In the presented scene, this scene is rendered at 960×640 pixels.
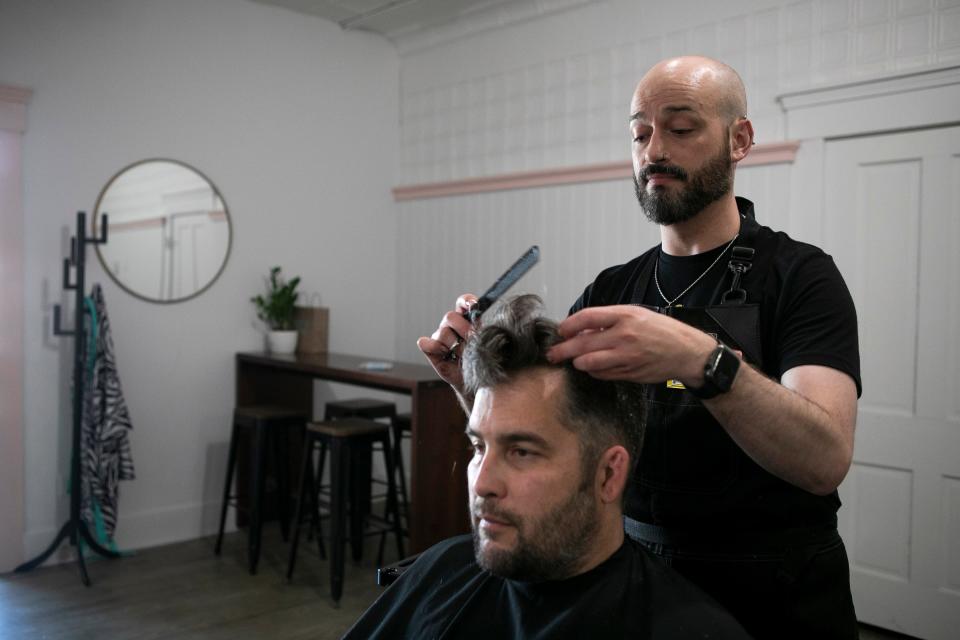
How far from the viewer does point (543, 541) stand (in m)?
1.31

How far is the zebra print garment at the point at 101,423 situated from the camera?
384 centimetres

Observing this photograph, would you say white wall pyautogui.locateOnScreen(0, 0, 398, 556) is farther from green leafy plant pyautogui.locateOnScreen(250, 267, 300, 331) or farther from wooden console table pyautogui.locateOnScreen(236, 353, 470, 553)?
wooden console table pyautogui.locateOnScreen(236, 353, 470, 553)

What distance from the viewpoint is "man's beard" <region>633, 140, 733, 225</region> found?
4.88ft

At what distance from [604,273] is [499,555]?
0.77 m

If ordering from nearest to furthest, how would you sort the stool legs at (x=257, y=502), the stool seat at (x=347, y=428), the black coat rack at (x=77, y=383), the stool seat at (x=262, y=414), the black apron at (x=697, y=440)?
the black apron at (x=697, y=440), the stool seat at (x=347, y=428), the black coat rack at (x=77, y=383), the stool legs at (x=257, y=502), the stool seat at (x=262, y=414)

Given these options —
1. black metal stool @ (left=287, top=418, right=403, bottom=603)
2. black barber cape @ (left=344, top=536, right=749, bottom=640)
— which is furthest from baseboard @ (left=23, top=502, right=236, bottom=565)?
black barber cape @ (left=344, top=536, right=749, bottom=640)

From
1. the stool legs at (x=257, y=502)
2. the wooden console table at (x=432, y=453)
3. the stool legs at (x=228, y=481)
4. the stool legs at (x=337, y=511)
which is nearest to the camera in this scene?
the wooden console table at (x=432, y=453)

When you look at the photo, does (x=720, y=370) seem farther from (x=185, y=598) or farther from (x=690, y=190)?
(x=185, y=598)

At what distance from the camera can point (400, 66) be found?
17.7 feet

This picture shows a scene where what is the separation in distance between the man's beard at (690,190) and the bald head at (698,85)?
0.07 m

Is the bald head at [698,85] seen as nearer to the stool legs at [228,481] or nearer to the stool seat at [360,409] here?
the stool seat at [360,409]

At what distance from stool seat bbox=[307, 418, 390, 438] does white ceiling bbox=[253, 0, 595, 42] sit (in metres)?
2.49

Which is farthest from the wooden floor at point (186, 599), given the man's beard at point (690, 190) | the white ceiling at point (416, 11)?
the white ceiling at point (416, 11)

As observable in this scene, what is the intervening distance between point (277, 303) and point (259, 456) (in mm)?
1031
